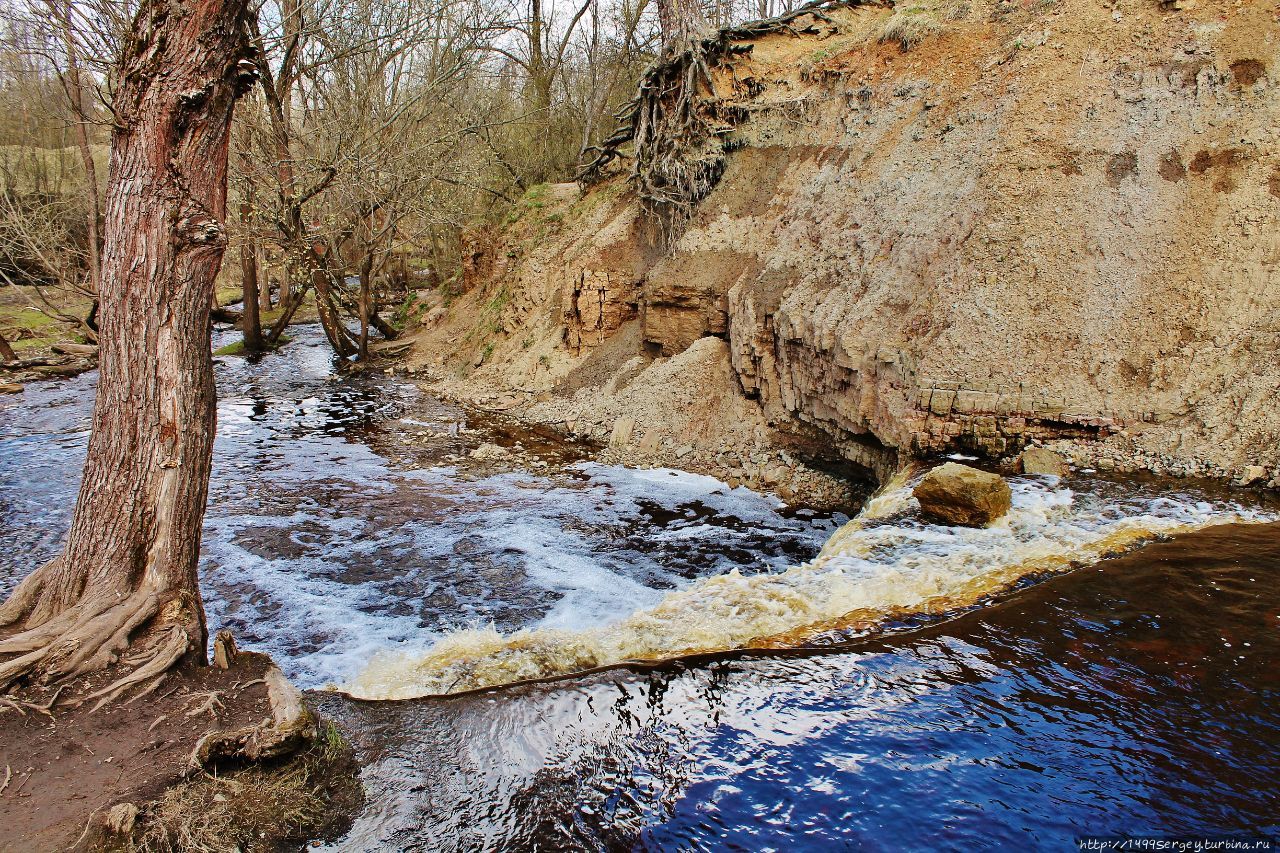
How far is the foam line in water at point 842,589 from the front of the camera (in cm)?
481

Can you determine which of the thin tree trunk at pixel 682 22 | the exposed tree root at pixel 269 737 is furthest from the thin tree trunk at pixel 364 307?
the exposed tree root at pixel 269 737

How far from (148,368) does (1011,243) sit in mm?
8073

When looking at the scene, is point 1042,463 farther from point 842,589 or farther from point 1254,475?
point 842,589

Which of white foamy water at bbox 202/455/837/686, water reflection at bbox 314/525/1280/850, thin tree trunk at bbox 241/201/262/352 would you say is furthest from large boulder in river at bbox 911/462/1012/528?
thin tree trunk at bbox 241/201/262/352

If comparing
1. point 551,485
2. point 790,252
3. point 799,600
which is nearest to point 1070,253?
point 790,252

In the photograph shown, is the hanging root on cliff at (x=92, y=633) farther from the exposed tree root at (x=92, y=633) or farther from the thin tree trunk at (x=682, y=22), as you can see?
the thin tree trunk at (x=682, y=22)

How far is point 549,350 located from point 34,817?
37.0 feet

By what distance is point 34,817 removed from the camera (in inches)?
122

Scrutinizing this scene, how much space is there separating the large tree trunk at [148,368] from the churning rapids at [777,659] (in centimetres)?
122

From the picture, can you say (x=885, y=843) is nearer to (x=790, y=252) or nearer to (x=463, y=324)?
(x=790, y=252)

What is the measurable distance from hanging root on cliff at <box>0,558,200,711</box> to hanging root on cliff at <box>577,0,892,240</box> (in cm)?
986

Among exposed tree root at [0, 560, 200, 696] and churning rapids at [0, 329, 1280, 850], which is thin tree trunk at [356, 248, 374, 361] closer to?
churning rapids at [0, 329, 1280, 850]

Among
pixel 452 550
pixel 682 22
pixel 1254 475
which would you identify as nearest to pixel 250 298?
pixel 682 22

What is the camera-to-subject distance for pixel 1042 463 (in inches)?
275
